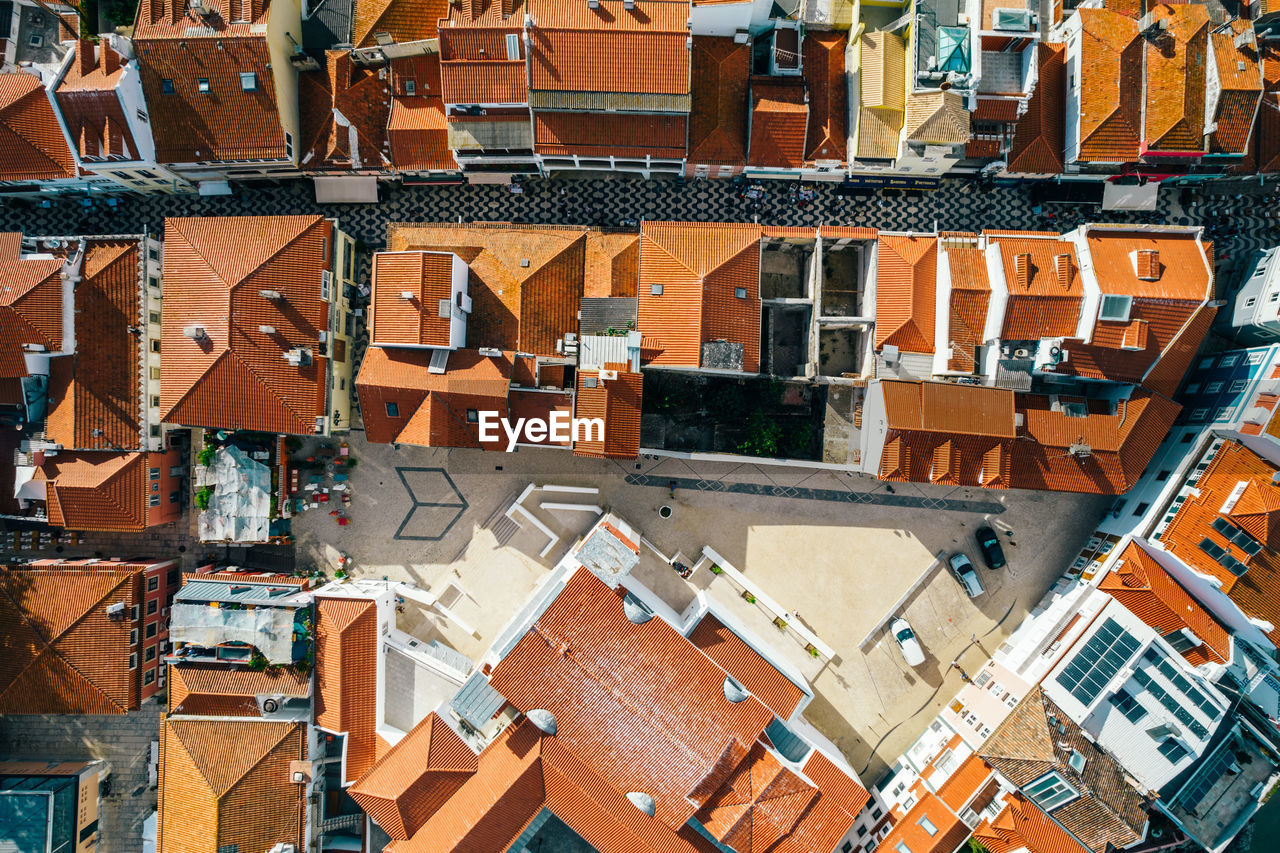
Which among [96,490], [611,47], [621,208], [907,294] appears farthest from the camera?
[621,208]

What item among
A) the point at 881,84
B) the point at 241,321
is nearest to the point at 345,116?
the point at 241,321

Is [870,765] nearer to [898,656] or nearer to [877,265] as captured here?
[898,656]

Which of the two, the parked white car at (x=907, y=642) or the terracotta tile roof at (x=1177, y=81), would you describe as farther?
the parked white car at (x=907, y=642)

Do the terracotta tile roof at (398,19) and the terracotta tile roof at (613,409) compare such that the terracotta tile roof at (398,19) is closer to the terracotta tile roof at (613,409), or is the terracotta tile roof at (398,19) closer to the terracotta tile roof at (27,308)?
the terracotta tile roof at (27,308)

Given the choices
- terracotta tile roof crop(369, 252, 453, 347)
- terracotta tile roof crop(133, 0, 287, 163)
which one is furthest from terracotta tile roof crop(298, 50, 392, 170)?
terracotta tile roof crop(369, 252, 453, 347)

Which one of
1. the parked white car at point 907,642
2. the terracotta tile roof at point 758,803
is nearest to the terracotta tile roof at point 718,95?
the parked white car at point 907,642

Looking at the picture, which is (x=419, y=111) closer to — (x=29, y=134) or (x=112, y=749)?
(x=29, y=134)

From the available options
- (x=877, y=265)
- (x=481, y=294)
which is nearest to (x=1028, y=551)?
(x=877, y=265)
